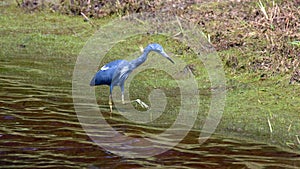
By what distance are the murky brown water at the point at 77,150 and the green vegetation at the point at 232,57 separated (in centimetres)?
41

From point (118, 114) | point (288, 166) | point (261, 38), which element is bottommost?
point (288, 166)

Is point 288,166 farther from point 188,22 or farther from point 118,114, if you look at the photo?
point 188,22

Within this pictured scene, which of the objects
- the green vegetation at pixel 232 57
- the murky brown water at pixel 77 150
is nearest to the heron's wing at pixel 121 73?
the green vegetation at pixel 232 57

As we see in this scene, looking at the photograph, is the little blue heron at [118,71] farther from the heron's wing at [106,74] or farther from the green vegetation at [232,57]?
the green vegetation at [232,57]

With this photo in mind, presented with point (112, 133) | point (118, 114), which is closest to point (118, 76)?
point (118, 114)

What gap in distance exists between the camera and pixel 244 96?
8.83 m

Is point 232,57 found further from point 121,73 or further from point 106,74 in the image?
point 106,74

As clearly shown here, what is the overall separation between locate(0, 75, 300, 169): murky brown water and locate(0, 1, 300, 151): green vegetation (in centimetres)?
41

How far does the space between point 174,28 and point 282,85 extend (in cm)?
285

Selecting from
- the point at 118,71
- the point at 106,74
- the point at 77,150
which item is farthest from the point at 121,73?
the point at 77,150

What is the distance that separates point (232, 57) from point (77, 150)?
3421mm

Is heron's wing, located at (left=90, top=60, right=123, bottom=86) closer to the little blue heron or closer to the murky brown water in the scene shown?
the little blue heron

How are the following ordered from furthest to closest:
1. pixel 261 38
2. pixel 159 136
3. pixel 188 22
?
pixel 188 22 < pixel 261 38 < pixel 159 136

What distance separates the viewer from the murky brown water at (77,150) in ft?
22.1
